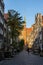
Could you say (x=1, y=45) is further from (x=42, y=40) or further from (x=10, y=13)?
(x=42, y=40)

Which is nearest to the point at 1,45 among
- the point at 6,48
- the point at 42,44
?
the point at 6,48

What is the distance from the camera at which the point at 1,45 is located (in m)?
75.1

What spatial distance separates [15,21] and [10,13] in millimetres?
3256

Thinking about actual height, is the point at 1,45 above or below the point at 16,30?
below

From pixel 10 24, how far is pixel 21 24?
364cm

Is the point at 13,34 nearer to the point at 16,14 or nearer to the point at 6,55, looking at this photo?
the point at 16,14

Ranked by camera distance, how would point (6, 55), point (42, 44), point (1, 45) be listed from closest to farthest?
point (6, 55), point (1, 45), point (42, 44)

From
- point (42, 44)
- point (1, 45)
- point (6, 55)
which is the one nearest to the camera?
point (6, 55)

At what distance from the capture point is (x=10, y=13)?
86.1 m

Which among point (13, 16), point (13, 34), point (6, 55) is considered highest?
point (13, 16)

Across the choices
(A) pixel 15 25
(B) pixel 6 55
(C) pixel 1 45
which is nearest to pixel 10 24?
(A) pixel 15 25

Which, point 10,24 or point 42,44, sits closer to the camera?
point 10,24

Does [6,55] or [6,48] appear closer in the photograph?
[6,55]

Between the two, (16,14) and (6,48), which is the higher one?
(16,14)
